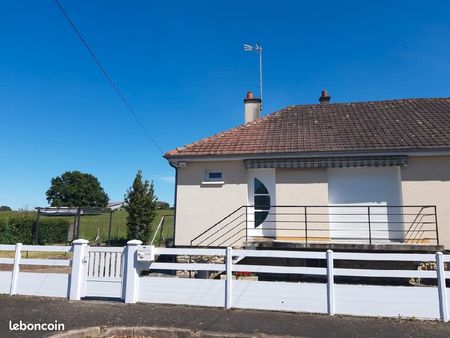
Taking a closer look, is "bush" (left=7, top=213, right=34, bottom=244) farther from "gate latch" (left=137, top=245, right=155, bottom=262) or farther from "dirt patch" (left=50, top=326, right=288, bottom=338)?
"dirt patch" (left=50, top=326, right=288, bottom=338)

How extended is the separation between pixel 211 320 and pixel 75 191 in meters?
91.3

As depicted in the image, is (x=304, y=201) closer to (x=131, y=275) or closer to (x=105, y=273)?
(x=131, y=275)

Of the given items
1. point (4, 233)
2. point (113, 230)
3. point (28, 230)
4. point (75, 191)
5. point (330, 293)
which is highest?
point (75, 191)

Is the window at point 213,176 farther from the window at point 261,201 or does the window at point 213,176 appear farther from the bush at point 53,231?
the bush at point 53,231

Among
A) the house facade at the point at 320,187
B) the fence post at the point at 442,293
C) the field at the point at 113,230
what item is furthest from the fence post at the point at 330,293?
the field at the point at 113,230

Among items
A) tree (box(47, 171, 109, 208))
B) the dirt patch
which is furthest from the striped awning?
tree (box(47, 171, 109, 208))

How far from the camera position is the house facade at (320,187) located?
11.0 meters

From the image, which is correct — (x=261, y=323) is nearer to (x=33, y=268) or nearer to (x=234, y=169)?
(x=234, y=169)

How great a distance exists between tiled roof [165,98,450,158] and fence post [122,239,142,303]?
4864 millimetres

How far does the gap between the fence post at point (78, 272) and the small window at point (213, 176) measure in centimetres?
511

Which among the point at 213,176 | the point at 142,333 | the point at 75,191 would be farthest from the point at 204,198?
the point at 75,191

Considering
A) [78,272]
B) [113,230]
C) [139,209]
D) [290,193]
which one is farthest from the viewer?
[113,230]

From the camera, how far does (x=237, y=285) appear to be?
23.4 feet

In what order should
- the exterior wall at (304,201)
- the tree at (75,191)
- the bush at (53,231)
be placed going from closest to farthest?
the exterior wall at (304,201) → the bush at (53,231) → the tree at (75,191)
